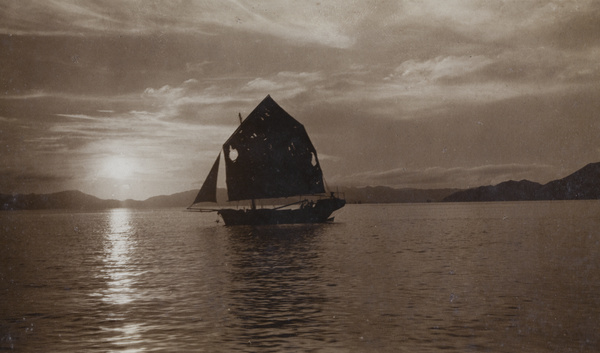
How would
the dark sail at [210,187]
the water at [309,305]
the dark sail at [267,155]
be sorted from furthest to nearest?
the dark sail at [210,187] < the dark sail at [267,155] < the water at [309,305]

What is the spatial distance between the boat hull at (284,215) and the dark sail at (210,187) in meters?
6.26

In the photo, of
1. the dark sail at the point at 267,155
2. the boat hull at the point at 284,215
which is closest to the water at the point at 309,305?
the dark sail at the point at 267,155

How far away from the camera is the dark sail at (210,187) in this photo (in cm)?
6556

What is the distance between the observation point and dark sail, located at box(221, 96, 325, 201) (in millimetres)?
61375

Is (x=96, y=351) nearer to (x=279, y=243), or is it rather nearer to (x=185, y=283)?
(x=185, y=283)

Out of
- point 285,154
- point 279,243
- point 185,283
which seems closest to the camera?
point 185,283

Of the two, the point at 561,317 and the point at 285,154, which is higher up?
the point at 285,154

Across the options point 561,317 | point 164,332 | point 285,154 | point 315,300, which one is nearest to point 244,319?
point 164,332

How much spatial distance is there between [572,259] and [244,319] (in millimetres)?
24192

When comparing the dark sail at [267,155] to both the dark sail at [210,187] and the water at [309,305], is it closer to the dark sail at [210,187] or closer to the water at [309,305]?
the dark sail at [210,187]

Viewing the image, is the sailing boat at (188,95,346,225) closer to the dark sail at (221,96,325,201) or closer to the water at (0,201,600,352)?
the dark sail at (221,96,325,201)

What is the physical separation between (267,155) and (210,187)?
354 inches

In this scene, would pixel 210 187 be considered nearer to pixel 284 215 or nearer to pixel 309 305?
pixel 284 215

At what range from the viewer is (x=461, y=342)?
1344 cm
